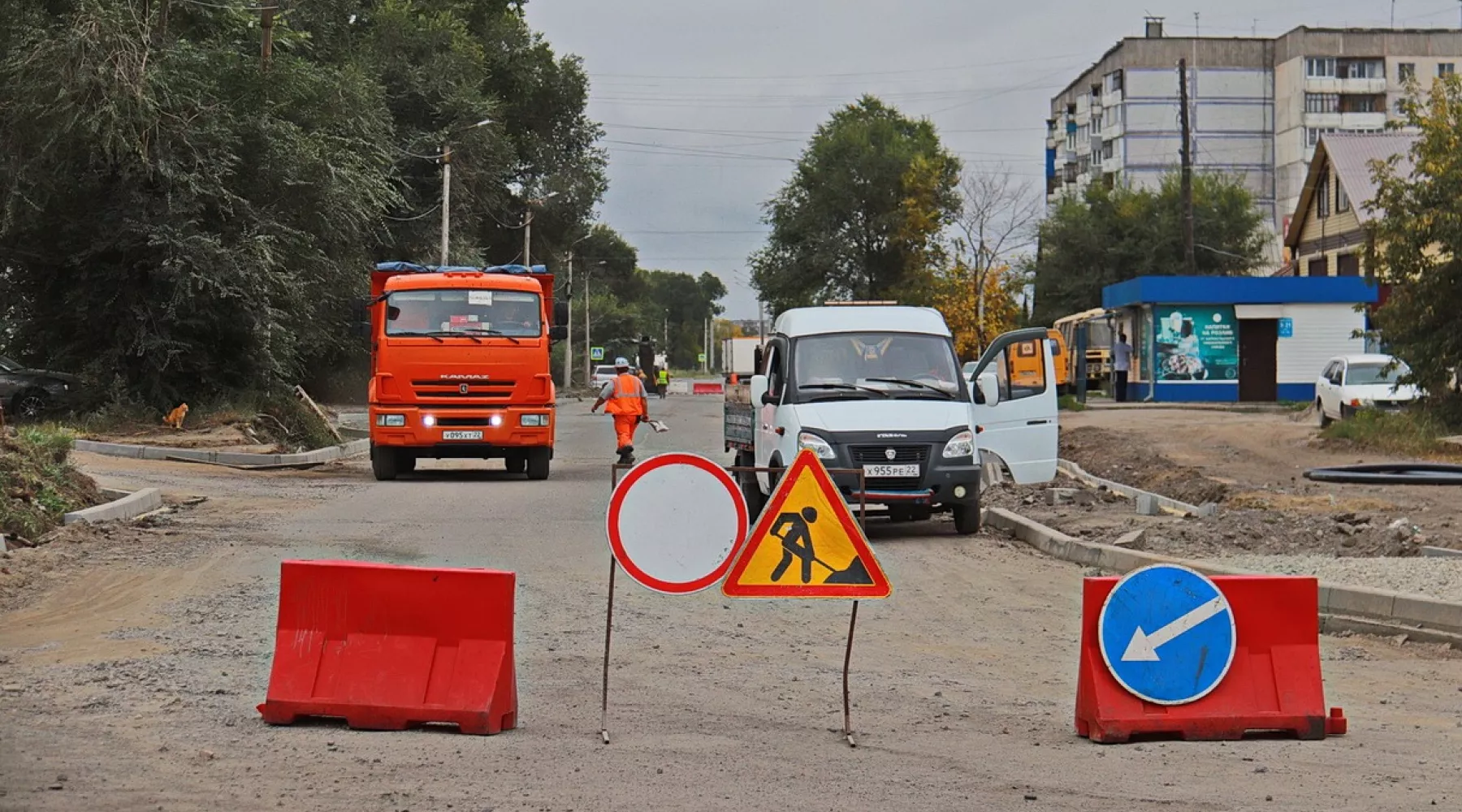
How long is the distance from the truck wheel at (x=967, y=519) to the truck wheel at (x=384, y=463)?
29.0 ft

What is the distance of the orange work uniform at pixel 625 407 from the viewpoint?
81.1 feet

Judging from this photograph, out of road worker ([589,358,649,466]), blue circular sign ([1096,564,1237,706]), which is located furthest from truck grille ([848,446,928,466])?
blue circular sign ([1096,564,1237,706])

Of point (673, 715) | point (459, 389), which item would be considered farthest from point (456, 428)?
point (673, 715)

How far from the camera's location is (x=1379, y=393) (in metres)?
33.5

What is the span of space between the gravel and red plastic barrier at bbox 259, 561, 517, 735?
19.8 ft

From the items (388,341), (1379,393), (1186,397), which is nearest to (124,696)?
(388,341)

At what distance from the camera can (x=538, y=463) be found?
23219 millimetres

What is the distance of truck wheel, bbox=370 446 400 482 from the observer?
22422mm

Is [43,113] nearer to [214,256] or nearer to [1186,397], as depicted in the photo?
[214,256]

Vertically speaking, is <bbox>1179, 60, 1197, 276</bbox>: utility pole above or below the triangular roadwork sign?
above

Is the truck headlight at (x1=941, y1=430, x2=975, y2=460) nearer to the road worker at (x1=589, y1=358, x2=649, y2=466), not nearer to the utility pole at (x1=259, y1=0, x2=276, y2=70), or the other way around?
the road worker at (x1=589, y1=358, x2=649, y2=466)

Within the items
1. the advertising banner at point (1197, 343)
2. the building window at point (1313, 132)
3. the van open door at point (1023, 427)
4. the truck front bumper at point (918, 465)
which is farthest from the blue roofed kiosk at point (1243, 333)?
the building window at point (1313, 132)

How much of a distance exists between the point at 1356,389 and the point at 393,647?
29.8 meters

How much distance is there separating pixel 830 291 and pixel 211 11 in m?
51.3
